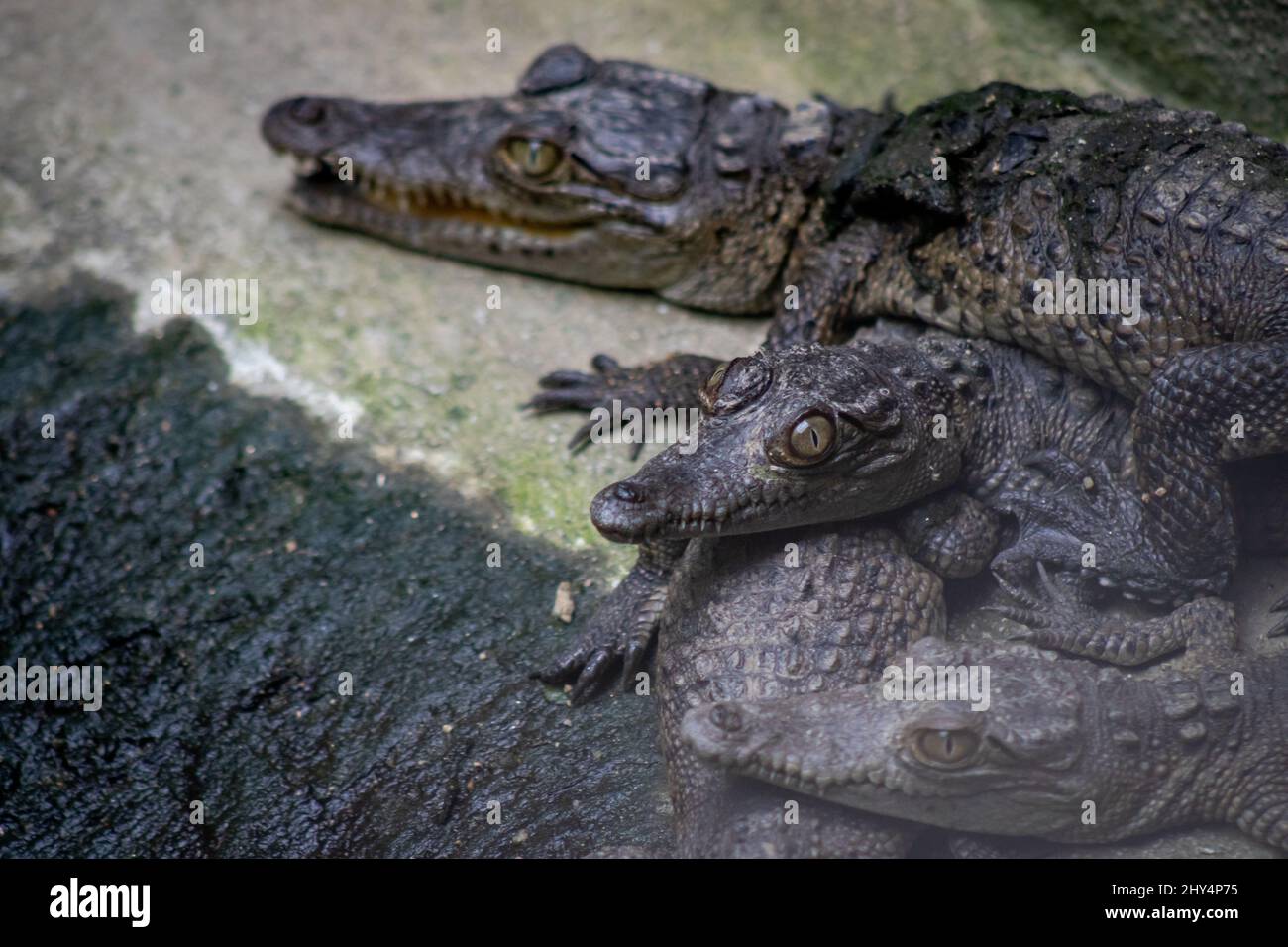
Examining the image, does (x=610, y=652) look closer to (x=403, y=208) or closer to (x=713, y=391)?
(x=713, y=391)

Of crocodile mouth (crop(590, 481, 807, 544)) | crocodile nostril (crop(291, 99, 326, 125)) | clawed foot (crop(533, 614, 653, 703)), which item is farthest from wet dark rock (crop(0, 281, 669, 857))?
crocodile nostril (crop(291, 99, 326, 125))

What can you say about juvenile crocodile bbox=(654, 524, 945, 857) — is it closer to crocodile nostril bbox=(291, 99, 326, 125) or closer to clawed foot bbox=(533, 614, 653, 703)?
clawed foot bbox=(533, 614, 653, 703)

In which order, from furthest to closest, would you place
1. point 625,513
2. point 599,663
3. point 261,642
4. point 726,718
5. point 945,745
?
point 261,642 < point 599,663 < point 625,513 < point 726,718 < point 945,745

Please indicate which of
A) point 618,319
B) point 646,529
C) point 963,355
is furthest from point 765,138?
point 646,529

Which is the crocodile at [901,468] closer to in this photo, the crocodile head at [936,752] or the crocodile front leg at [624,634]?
the crocodile front leg at [624,634]

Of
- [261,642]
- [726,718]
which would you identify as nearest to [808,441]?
[726,718]

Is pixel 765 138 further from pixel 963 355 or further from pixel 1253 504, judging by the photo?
pixel 1253 504
